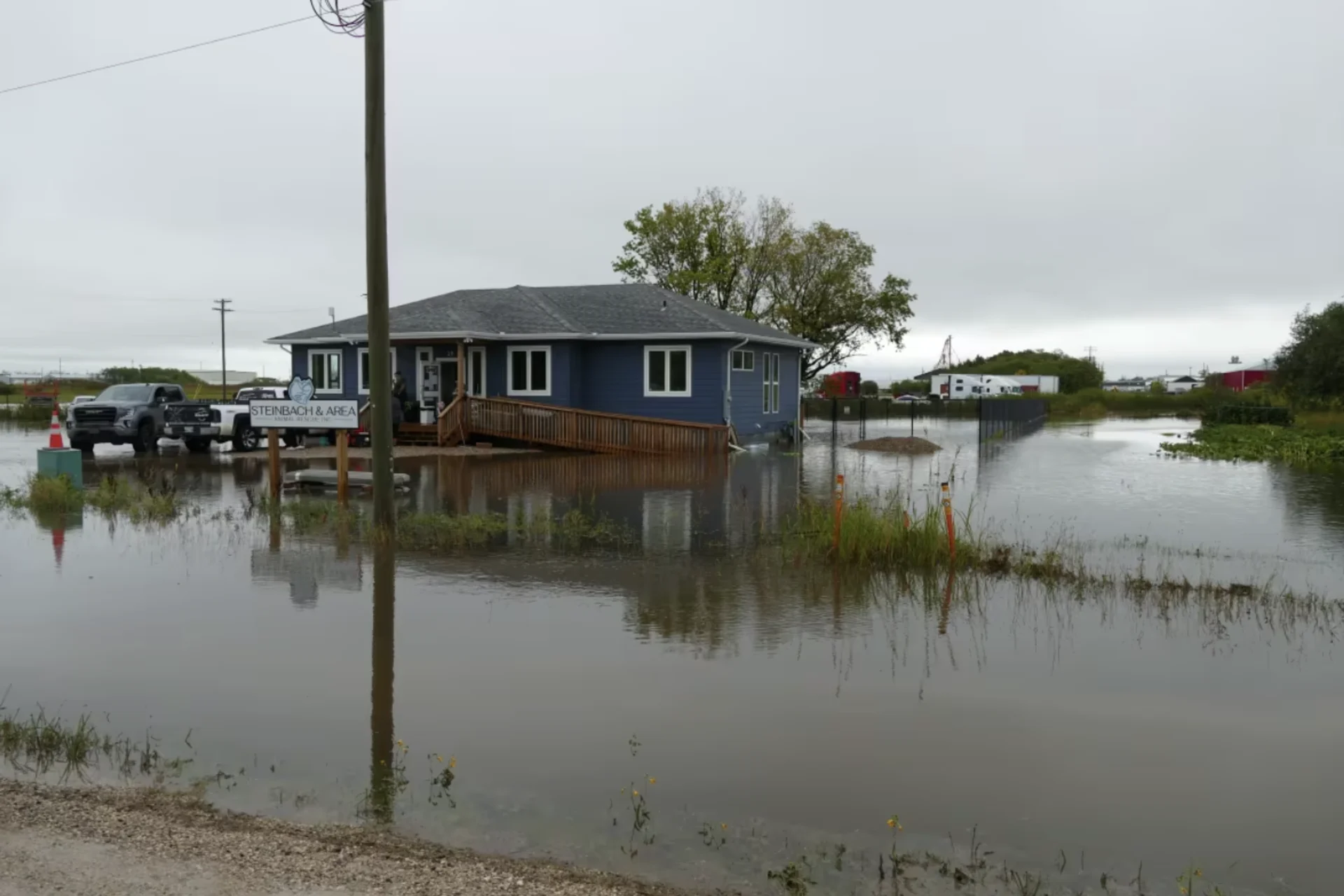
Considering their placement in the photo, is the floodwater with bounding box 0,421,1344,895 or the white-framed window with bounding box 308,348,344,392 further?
the white-framed window with bounding box 308,348,344,392

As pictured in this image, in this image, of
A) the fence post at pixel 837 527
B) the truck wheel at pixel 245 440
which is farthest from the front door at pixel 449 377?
the fence post at pixel 837 527

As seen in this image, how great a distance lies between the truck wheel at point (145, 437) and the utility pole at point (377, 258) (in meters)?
16.7

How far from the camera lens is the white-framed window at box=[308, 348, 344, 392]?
32.9m

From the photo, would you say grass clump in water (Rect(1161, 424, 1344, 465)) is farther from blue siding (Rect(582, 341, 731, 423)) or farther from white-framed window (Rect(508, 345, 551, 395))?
white-framed window (Rect(508, 345, 551, 395))

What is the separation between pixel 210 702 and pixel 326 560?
15.7 ft

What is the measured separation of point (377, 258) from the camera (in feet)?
42.3

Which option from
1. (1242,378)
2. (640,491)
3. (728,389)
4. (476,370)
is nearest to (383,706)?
(640,491)

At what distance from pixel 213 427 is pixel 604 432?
9763 mm

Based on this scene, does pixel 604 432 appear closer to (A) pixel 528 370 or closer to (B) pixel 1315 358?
(A) pixel 528 370

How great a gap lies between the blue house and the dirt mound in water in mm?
3225

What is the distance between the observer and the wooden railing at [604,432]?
1083 inches

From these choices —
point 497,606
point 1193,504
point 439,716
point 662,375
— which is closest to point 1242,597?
point 497,606

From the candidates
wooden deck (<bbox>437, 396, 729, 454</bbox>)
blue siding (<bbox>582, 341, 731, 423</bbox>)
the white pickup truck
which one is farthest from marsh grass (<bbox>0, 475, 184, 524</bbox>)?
blue siding (<bbox>582, 341, 731, 423</bbox>)

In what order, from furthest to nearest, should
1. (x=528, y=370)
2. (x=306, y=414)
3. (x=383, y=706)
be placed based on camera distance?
(x=528, y=370)
(x=306, y=414)
(x=383, y=706)
